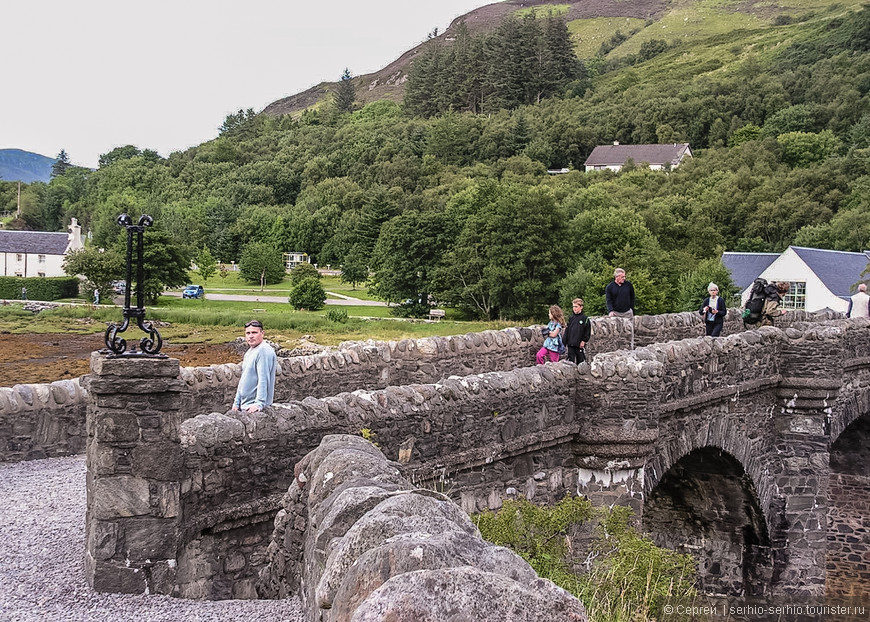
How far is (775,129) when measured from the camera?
108 metres

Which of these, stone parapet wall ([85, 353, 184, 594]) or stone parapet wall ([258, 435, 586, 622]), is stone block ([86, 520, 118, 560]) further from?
stone parapet wall ([258, 435, 586, 622])

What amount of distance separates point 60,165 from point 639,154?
119 metres

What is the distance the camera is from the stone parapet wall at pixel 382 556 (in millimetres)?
2951

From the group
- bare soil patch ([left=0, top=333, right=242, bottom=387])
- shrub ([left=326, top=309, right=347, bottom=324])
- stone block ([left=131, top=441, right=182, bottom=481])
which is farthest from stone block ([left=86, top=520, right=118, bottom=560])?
shrub ([left=326, top=309, right=347, bottom=324])

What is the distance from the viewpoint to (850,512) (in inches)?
780

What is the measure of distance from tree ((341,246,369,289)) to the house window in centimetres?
3885

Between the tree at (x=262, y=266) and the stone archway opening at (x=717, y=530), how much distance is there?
62.8 metres

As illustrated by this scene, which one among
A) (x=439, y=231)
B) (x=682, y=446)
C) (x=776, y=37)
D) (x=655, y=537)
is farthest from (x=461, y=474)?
(x=776, y=37)

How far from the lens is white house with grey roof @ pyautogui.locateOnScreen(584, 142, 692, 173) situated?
4392 inches

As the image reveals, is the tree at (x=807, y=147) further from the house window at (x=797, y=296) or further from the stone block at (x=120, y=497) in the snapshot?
the stone block at (x=120, y=497)

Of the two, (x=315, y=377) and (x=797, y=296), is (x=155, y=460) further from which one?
(x=797, y=296)

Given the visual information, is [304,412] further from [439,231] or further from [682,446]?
[439,231]

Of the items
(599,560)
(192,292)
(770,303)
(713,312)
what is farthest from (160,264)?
(599,560)

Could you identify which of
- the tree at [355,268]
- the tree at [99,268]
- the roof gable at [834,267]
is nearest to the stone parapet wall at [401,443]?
the roof gable at [834,267]
